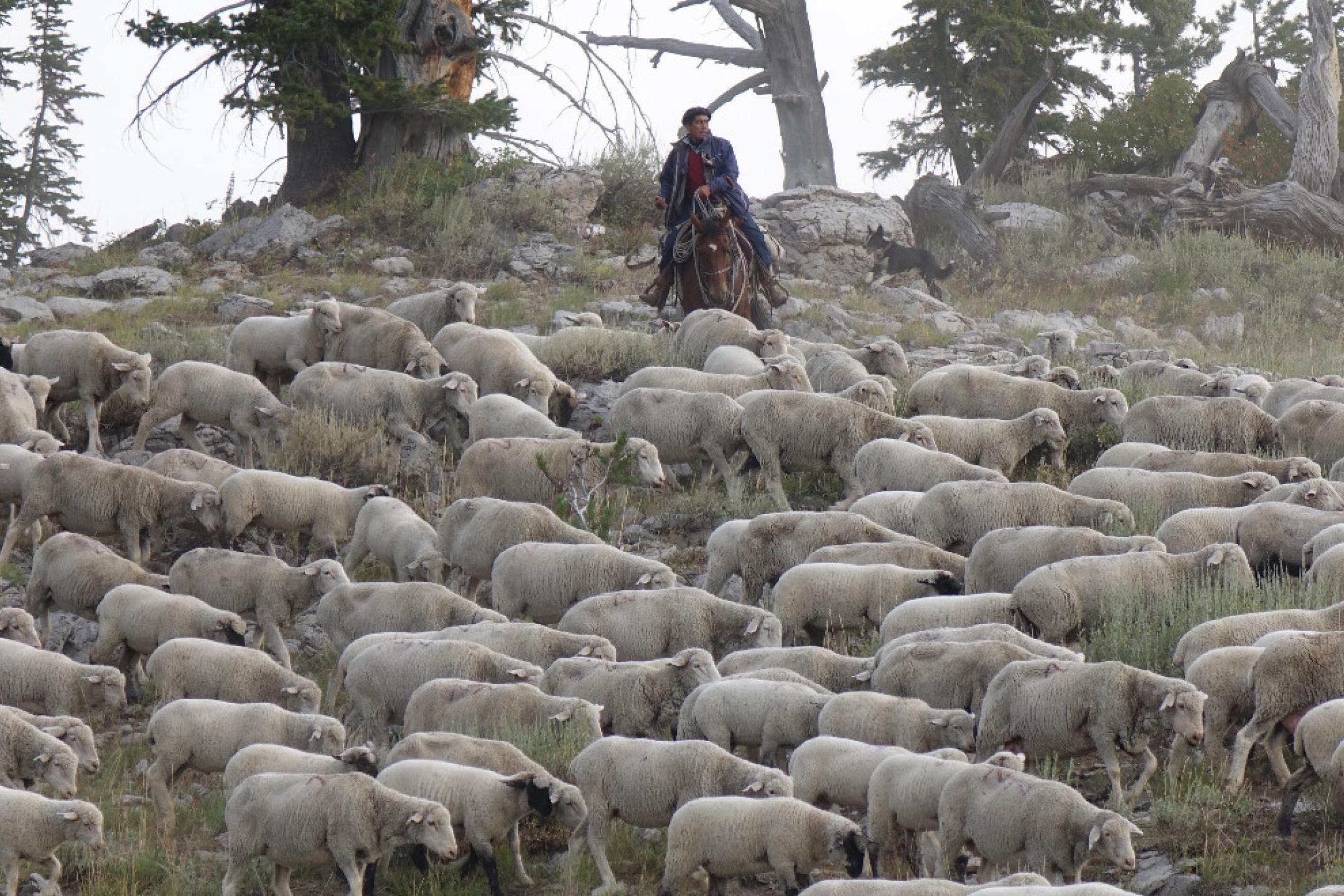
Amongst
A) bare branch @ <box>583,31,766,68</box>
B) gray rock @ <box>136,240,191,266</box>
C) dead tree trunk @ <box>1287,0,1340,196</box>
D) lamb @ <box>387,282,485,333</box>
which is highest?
bare branch @ <box>583,31,766,68</box>

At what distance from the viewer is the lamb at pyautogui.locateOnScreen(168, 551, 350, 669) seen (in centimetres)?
1198

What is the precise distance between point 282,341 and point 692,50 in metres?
23.0

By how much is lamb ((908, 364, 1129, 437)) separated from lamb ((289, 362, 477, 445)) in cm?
451

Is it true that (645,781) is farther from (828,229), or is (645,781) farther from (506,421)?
(828,229)

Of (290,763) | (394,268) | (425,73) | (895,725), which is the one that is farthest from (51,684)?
(425,73)

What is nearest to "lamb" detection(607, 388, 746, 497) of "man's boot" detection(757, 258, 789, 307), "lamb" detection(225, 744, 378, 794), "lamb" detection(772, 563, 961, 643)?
"lamb" detection(772, 563, 961, 643)

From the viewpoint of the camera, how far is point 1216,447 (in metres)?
15.2

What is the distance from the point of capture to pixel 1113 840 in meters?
7.23

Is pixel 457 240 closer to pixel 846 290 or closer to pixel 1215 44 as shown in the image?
pixel 846 290

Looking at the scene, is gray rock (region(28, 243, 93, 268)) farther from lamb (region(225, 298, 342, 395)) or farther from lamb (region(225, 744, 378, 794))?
lamb (region(225, 744, 378, 794))

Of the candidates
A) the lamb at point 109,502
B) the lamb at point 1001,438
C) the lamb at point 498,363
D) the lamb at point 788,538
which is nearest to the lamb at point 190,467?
the lamb at point 109,502

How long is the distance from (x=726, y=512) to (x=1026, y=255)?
1678 cm

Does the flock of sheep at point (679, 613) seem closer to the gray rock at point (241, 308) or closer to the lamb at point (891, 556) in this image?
the lamb at point (891, 556)

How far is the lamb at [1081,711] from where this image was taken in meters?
8.59
